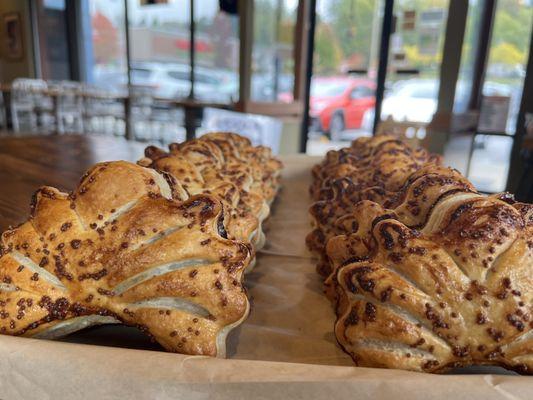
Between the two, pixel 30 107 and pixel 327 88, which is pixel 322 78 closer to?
pixel 327 88

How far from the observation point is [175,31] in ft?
29.0

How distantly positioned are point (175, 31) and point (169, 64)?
28.3 inches

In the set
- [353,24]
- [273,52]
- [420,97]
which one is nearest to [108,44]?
[273,52]

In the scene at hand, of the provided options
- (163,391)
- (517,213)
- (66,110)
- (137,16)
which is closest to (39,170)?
(163,391)

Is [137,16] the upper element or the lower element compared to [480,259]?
upper

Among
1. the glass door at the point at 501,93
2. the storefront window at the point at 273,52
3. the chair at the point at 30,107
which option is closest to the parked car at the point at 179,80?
the storefront window at the point at 273,52

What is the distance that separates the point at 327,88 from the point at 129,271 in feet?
20.0

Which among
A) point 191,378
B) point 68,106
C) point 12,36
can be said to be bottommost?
point 68,106

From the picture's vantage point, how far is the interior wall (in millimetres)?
10555

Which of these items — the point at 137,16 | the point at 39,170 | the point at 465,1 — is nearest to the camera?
the point at 39,170

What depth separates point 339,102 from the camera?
21.7 ft

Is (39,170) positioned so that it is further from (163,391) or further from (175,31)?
(175,31)

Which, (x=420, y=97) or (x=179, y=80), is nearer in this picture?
(x=420, y=97)

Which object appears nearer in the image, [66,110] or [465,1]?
[465,1]
